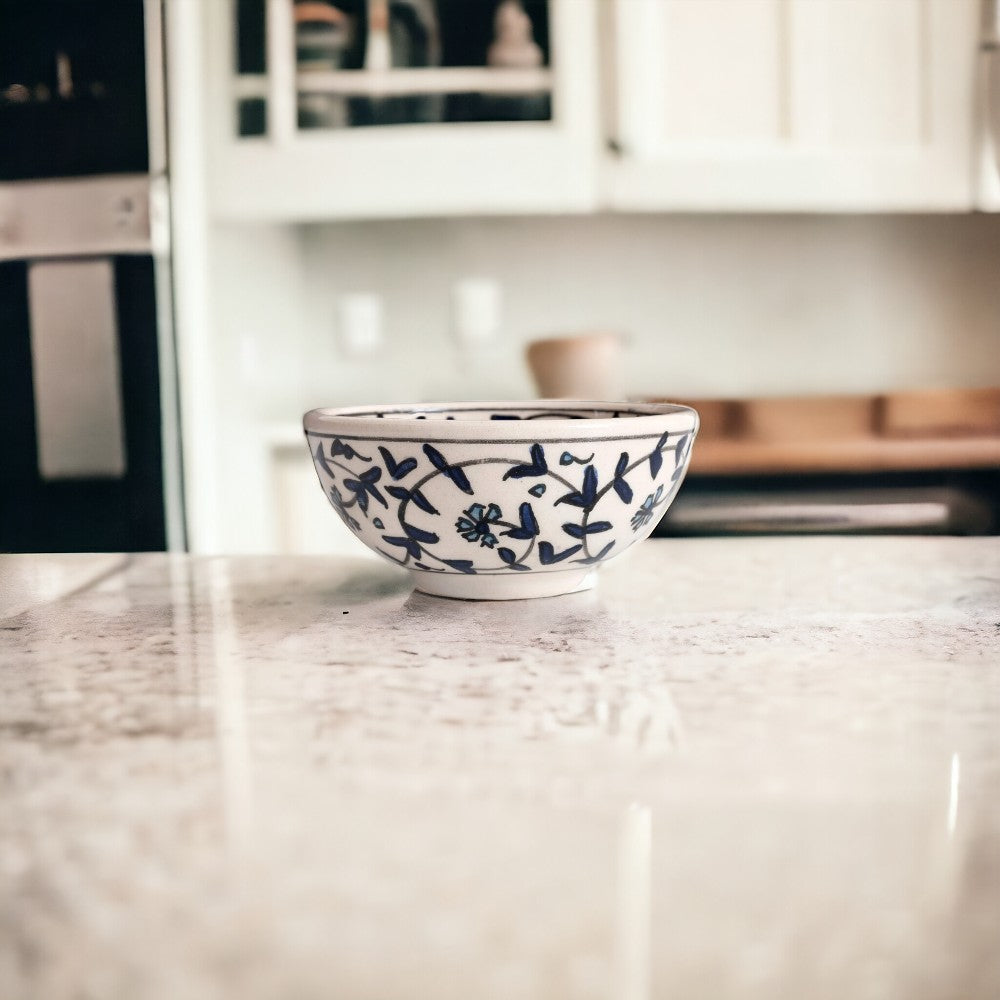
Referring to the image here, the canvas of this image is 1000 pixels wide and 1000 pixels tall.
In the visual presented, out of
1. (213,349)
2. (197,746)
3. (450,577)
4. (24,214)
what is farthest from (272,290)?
(197,746)

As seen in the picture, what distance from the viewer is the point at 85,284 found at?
1.79 metres

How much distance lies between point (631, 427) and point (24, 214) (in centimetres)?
164

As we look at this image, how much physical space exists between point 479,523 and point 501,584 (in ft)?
0.18

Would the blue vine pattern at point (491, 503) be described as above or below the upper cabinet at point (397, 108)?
below

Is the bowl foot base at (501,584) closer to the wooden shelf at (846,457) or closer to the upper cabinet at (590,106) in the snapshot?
the wooden shelf at (846,457)

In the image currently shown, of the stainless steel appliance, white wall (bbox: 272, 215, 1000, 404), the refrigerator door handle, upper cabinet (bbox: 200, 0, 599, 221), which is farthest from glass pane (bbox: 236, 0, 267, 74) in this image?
white wall (bbox: 272, 215, 1000, 404)

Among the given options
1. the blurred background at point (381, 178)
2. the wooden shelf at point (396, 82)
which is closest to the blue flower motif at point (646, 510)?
the blurred background at point (381, 178)

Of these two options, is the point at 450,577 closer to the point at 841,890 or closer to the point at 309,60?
the point at 841,890

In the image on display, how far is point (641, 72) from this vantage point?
1882 millimetres

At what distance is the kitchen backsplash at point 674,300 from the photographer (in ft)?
8.10

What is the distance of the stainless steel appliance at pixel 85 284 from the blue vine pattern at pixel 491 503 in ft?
4.61

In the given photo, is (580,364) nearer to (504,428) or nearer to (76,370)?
(76,370)

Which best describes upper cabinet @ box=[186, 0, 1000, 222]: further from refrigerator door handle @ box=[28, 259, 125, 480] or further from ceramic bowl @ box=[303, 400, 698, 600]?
ceramic bowl @ box=[303, 400, 698, 600]

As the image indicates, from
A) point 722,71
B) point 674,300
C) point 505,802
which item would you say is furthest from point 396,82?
point 505,802
